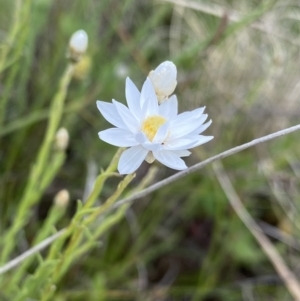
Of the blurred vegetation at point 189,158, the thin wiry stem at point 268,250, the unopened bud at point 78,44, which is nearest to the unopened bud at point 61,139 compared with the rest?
the unopened bud at point 78,44

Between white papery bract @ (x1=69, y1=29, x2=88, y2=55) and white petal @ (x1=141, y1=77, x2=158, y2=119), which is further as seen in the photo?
white papery bract @ (x1=69, y1=29, x2=88, y2=55)

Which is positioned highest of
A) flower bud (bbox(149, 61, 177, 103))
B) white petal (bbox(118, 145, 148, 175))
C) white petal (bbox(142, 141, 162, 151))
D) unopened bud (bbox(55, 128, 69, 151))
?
unopened bud (bbox(55, 128, 69, 151))

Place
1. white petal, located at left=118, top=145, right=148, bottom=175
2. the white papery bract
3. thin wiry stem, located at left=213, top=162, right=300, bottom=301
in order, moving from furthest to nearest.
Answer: thin wiry stem, located at left=213, top=162, right=300, bottom=301 → the white papery bract → white petal, located at left=118, top=145, right=148, bottom=175

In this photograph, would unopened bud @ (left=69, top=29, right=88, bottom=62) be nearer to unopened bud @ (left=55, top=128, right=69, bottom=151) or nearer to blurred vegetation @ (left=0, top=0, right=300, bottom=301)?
unopened bud @ (left=55, top=128, right=69, bottom=151)

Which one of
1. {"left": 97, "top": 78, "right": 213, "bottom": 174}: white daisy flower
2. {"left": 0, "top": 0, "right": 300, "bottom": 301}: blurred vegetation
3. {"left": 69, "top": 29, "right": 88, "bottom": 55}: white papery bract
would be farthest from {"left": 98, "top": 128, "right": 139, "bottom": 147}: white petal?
{"left": 0, "top": 0, "right": 300, "bottom": 301}: blurred vegetation

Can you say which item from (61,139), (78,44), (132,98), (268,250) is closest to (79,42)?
(78,44)

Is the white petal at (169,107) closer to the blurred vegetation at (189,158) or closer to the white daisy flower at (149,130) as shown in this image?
the white daisy flower at (149,130)
